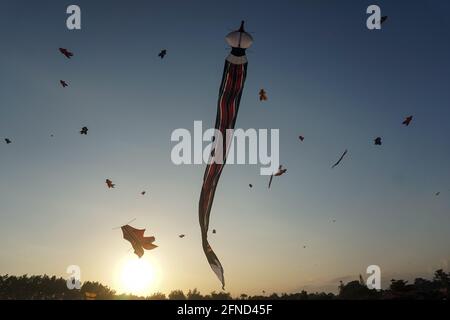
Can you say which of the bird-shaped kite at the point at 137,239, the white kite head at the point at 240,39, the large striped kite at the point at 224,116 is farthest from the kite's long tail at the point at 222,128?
the bird-shaped kite at the point at 137,239

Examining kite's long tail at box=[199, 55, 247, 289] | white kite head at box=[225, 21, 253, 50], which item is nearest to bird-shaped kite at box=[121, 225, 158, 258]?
kite's long tail at box=[199, 55, 247, 289]

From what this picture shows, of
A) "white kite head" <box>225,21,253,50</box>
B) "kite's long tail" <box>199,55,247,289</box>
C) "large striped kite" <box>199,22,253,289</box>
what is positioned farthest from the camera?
"kite's long tail" <box>199,55,247,289</box>

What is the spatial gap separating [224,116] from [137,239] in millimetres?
9251

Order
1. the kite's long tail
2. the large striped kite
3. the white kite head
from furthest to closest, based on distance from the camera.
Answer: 1. the kite's long tail
2. the large striped kite
3. the white kite head

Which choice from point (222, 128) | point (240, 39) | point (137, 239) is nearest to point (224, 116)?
point (222, 128)

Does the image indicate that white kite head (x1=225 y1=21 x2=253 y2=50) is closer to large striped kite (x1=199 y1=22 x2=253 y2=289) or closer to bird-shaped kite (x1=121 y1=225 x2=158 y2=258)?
large striped kite (x1=199 y1=22 x2=253 y2=289)

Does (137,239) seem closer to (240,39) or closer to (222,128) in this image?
(222,128)

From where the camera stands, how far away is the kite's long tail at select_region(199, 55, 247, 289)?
31.3 feet

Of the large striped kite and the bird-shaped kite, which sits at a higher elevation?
the large striped kite

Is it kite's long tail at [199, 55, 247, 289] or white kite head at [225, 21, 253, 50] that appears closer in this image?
white kite head at [225, 21, 253, 50]
